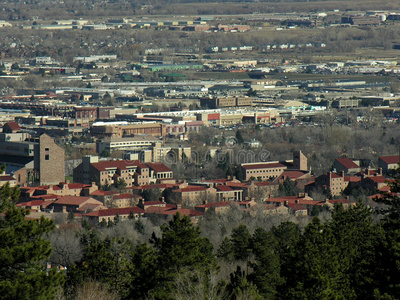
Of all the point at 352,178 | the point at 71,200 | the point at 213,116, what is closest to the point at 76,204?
the point at 71,200

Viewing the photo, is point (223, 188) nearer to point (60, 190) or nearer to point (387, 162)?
point (60, 190)

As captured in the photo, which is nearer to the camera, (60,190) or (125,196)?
(125,196)

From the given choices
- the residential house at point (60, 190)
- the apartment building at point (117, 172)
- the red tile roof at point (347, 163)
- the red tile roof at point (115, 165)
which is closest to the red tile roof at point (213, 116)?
the red tile roof at point (347, 163)

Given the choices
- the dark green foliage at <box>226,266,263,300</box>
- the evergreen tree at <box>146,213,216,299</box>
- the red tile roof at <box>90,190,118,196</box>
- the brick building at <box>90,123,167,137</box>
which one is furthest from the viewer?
the brick building at <box>90,123,167,137</box>

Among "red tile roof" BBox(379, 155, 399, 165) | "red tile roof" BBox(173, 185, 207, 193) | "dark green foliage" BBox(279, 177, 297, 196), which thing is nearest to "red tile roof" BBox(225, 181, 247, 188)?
"dark green foliage" BBox(279, 177, 297, 196)

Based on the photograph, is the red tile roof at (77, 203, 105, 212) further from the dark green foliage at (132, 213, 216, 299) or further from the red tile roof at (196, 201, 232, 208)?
the dark green foliage at (132, 213, 216, 299)

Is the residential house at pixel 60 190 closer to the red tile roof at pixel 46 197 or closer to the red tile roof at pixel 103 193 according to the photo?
the red tile roof at pixel 103 193

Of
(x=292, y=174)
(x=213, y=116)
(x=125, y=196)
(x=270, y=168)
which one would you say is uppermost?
(x=213, y=116)

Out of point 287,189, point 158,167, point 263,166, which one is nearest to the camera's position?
point 287,189

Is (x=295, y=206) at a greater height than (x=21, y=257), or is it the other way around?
(x=21, y=257)

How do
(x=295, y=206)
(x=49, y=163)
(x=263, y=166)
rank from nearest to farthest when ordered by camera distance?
(x=295, y=206) < (x=49, y=163) < (x=263, y=166)

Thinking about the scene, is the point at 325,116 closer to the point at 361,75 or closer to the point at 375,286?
the point at 361,75
